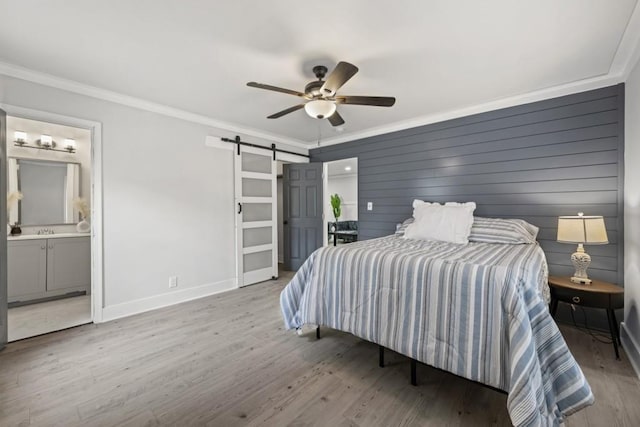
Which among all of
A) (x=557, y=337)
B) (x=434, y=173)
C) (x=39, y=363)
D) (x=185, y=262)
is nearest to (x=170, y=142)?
(x=185, y=262)

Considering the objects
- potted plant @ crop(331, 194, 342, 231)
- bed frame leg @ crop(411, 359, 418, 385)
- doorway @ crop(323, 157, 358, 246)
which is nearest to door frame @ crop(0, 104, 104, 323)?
bed frame leg @ crop(411, 359, 418, 385)

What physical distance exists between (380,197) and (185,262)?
115 inches

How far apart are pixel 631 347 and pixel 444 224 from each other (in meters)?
1.61

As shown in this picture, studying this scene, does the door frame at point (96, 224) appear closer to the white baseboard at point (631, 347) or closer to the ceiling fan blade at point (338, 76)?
the ceiling fan blade at point (338, 76)

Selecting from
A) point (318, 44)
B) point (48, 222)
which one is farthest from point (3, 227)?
point (318, 44)

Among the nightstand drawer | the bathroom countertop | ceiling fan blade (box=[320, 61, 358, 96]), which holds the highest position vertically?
ceiling fan blade (box=[320, 61, 358, 96])

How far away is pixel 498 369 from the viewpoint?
4.55ft

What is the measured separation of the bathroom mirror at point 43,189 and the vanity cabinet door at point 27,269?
529mm

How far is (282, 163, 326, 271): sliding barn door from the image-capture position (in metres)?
4.91

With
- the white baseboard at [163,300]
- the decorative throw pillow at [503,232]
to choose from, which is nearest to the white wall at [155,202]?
the white baseboard at [163,300]

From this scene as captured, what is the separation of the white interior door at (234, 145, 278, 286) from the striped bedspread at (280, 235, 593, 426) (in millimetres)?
2094

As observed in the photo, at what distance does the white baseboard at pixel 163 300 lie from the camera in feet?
9.45

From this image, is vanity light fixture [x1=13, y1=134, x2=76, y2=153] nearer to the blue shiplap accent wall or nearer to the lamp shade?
the blue shiplap accent wall

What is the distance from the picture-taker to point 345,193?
8867 millimetres
